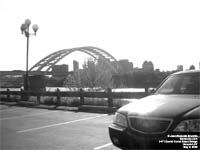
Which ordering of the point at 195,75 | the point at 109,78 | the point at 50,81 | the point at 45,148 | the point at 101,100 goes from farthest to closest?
the point at 50,81, the point at 109,78, the point at 101,100, the point at 45,148, the point at 195,75

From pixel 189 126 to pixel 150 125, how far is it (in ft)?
1.64

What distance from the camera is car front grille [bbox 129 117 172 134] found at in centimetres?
337

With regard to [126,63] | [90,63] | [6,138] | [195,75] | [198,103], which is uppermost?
[126,63]

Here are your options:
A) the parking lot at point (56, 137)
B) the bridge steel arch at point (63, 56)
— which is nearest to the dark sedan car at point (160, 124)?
the parking lot at point (56, 137)

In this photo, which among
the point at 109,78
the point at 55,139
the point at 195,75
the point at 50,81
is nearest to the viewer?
the point at 195,75

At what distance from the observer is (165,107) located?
3.67 metres

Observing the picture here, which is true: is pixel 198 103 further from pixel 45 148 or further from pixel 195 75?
pixel 45 148

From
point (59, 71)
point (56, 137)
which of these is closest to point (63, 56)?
point (59, 71)

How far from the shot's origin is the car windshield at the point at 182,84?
14.8ft

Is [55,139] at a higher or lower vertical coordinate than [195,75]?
lower

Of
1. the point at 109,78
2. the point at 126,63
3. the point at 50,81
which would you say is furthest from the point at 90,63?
the point at 126,63

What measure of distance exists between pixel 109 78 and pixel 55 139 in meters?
15.9

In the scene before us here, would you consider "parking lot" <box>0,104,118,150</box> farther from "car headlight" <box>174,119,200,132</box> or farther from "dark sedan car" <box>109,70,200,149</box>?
"car headlight" <box>174,119,200,132</box>

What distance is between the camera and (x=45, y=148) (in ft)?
18.8
